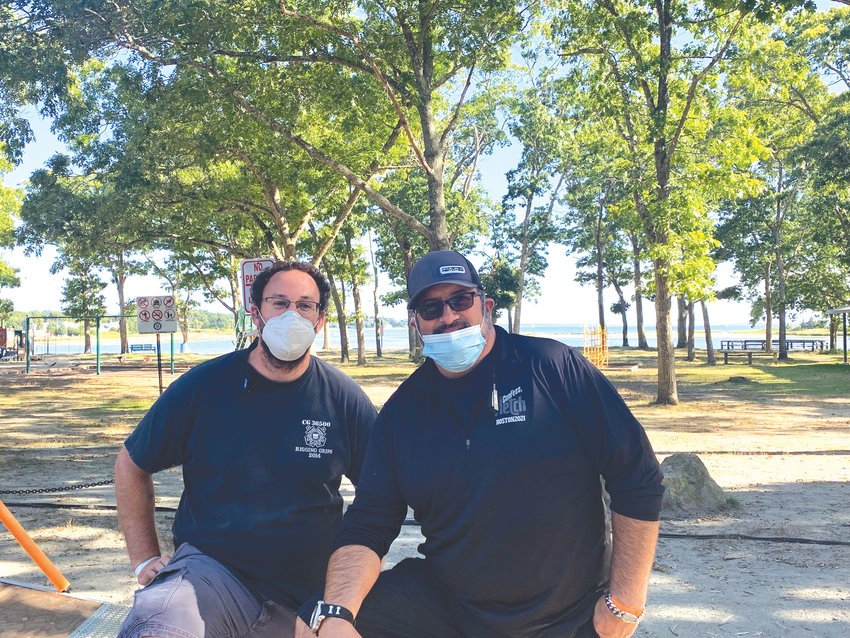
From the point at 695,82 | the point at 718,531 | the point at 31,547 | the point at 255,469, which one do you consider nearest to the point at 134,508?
the point at 255,469

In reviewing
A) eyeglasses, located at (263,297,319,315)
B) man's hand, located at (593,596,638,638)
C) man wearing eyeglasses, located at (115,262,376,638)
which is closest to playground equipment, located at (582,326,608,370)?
eyeglasses, located at (263,297,319,315)

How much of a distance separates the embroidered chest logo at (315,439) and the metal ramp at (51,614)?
1604 mm

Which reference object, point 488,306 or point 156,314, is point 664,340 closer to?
point 156,314

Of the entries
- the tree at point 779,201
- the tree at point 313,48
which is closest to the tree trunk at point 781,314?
the tree at point 779,201

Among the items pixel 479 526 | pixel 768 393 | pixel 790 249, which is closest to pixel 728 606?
pixel 479 526

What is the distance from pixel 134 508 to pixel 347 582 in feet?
3.37

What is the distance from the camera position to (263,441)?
2.78 metres

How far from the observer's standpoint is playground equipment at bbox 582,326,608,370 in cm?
3159

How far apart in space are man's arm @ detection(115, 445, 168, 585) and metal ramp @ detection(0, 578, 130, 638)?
0.95m

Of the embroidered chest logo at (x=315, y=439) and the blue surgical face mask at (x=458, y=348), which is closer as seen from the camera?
the blue surgical face mask at (x=458, y=348)

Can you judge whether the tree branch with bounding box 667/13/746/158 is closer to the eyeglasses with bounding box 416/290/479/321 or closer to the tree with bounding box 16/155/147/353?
the tree with bounding box 16/155/147/353

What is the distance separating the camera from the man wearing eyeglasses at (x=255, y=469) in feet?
8.83

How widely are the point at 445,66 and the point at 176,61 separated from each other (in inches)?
231

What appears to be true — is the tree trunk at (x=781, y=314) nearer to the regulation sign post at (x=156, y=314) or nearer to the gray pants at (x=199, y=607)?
the regulation sign post at (x=156, y=314)
